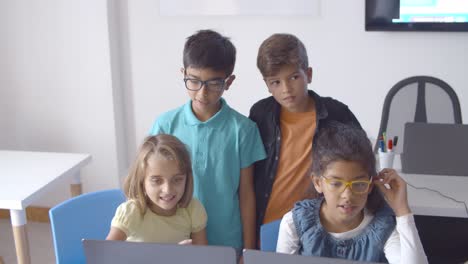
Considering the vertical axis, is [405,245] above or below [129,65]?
below

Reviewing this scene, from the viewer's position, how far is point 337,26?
337cm

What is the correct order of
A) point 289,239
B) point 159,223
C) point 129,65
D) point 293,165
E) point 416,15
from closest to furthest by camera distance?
point 289,239 < point 159,223 < point 293,165 < point 416,15 < point 129,65

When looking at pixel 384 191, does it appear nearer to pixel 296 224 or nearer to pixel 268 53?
pixel 296 224

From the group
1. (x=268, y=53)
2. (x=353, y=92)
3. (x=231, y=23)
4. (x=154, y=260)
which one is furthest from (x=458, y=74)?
(x=154, y=260)

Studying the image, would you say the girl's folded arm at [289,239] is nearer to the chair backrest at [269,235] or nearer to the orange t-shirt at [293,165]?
the chair backrest at [269,235]

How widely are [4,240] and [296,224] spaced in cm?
257

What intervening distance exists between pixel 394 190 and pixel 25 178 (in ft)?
5.50

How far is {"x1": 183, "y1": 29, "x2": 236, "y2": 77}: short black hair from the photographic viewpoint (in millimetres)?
1694

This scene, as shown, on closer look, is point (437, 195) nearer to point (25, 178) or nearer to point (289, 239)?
point (289, 239)

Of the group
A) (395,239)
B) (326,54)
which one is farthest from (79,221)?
(326,54)

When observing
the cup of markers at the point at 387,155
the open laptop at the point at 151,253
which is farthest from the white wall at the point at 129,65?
the open laptop at the point at 151,253

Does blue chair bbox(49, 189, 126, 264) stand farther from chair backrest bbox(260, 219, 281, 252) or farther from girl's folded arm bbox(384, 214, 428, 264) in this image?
girl's folded arm bbox(384, 214, 428, 264)

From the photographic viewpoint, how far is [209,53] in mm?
1700

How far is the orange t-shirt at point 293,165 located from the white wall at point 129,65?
1726 mm
